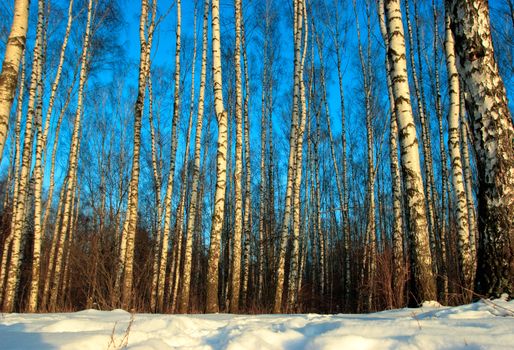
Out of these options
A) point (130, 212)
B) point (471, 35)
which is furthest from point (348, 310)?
point (471, 35)

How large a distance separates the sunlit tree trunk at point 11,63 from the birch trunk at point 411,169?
4.21 metres

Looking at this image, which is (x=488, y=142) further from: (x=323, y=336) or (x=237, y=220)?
(x=237, y=220)

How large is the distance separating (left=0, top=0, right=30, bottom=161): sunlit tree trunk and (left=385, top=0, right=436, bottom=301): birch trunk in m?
4.21

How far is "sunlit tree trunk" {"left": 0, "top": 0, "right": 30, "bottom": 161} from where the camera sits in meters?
2.77

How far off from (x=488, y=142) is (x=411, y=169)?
1.27 m

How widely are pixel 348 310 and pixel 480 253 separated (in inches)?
394

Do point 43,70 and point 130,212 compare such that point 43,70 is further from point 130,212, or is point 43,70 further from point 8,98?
point 8,98

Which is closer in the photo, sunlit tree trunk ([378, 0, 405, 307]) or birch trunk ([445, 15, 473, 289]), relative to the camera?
sunlit tree trunk ([378, 0, 405, 307])

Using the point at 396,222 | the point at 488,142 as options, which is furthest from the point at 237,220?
the point at 488,142

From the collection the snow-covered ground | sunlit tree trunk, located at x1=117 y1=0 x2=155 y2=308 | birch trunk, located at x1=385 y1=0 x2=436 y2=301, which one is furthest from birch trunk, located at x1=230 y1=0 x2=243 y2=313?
the snow-covered ground

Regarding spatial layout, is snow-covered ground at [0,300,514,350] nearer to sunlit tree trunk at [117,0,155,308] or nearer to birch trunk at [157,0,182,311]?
sunlit tree trunk at [117,0,155,308]

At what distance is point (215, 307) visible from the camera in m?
6.18

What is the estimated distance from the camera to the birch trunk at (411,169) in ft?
13.7

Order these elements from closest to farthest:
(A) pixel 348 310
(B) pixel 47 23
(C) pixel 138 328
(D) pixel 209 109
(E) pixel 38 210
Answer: (C) pixel 138 328 < (E) pixel 38 210 < (B) pixel 47 23 < (A) pixel 348 310 < (D) pixel 209 109
